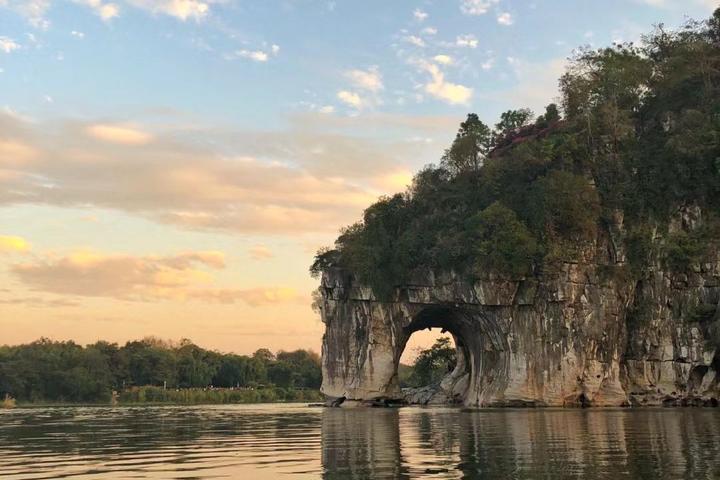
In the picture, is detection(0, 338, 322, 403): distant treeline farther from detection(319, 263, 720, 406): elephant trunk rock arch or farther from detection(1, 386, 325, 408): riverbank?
detection(319, 263, 720, 406): elephant trunk rock arch

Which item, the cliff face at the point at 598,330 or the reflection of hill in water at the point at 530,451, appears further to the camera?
the cliff face at the point at 598,330

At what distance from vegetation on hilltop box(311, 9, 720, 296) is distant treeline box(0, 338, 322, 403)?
44.8 m

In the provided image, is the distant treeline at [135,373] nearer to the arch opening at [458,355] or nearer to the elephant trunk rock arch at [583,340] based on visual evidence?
the arch opening at [458,355]

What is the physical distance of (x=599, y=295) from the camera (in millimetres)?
44656

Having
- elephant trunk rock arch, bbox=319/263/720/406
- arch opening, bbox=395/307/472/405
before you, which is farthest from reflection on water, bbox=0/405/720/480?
arch opening, bbox=395/307/472/405

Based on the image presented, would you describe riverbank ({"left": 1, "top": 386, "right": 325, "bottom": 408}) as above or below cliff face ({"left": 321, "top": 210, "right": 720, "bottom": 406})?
below

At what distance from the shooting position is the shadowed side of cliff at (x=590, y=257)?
43.8 m

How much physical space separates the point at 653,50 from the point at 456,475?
55.5m

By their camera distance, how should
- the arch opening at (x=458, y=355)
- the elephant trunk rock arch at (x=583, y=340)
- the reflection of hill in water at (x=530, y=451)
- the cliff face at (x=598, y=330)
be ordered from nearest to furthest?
the reflection of hill in water at (x=530, y=451)
the cliff face at (x=598, y=330)
the elephant trunk rock arch at (x=583, y=340)
the arch opening at (x=458, y=355)

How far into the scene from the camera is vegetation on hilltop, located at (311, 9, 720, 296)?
1737 inches

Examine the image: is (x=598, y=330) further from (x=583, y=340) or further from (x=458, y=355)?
(x=458, y=355)

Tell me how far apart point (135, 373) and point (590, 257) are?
238 ft

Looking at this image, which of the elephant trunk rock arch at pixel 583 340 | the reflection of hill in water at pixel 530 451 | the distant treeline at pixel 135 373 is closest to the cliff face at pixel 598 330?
the elephant trunk rock arch at pixel 583 340

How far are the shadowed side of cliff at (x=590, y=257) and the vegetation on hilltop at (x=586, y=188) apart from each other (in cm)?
10
